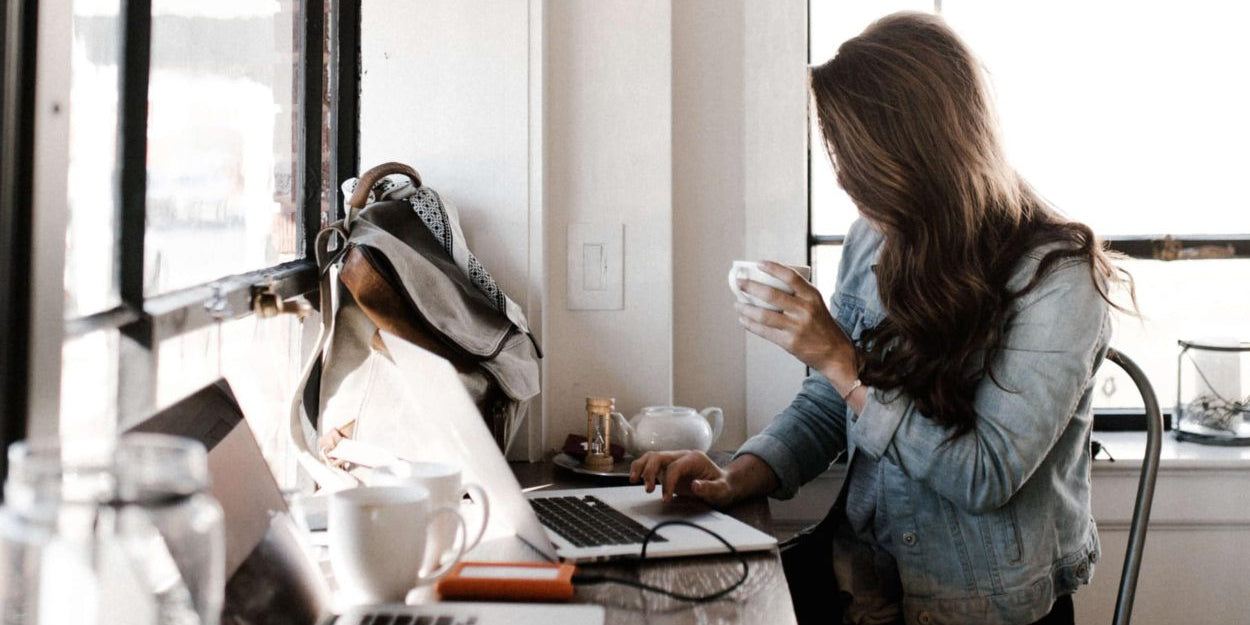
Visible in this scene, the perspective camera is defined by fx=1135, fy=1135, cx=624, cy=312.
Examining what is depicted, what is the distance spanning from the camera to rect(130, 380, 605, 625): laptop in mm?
885

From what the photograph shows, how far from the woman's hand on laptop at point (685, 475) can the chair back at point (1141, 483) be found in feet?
1.95

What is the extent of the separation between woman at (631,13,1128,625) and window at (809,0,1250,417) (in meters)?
0.81

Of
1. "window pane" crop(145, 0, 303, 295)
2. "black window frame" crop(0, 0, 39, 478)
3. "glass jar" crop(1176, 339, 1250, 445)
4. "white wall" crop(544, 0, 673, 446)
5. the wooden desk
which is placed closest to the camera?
"black window frame" crop(0, 0, 39, 478)

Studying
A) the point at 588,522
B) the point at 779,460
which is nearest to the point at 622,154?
the point at 779,460

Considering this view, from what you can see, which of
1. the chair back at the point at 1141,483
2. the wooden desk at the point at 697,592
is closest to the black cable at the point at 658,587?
the wooden desk at the point at 697,592

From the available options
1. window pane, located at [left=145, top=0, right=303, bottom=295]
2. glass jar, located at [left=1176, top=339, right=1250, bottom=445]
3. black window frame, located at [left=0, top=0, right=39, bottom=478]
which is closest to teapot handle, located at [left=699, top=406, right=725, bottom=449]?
window pane, located at [left=145, top=0, right=303, bottom=295]

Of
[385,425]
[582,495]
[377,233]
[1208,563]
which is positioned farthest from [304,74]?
[1208,563]

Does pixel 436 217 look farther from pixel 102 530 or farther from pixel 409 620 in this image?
pixel 102 530

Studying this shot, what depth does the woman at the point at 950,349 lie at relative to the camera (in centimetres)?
148

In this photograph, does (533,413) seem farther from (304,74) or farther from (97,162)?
(97,162)

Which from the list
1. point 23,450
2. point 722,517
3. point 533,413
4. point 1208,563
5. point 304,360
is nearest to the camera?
point 23,450

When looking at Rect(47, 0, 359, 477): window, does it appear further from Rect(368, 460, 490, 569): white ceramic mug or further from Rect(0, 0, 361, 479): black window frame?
Rect(368, 460, 490, 569): white ceramic mug

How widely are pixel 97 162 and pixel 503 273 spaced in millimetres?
1113

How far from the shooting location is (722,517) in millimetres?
1409
